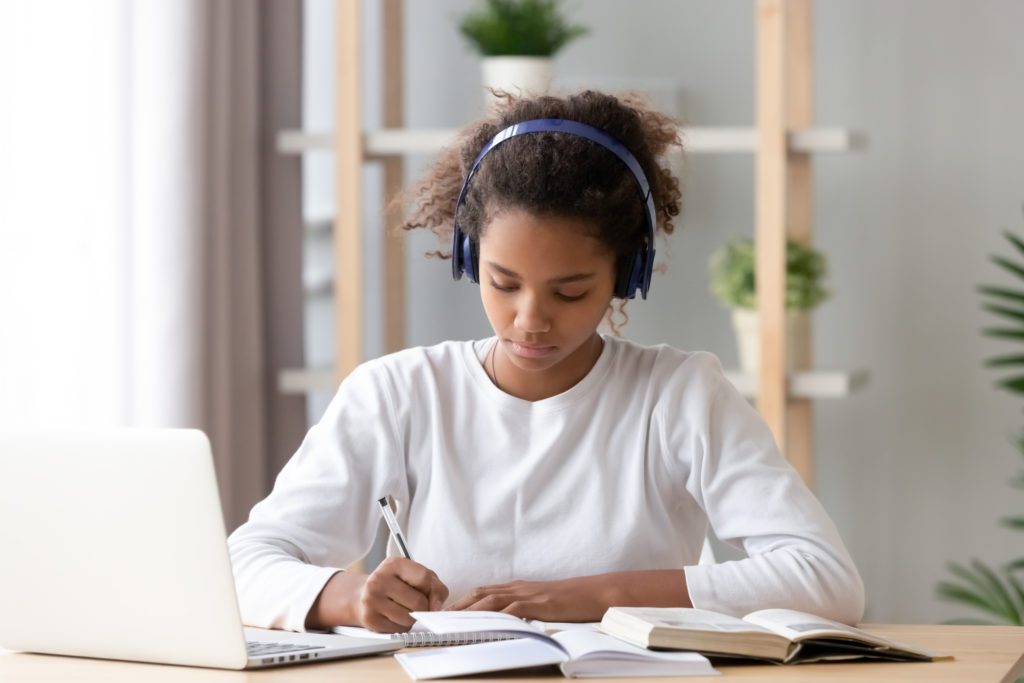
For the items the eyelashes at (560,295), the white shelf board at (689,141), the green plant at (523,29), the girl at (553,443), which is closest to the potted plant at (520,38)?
the green plant at (523,29)

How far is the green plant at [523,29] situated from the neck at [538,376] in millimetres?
1268

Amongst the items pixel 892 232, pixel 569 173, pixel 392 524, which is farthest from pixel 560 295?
pixel 892 232

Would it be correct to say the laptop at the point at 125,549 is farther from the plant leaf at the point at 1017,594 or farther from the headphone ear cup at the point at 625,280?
the plant leaf at the point at 1017,594

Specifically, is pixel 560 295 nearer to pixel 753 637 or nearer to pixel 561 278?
pixel 561 278

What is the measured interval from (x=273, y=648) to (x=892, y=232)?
6.72 ft

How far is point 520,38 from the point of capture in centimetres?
275

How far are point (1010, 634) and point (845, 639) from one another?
0.25 meters

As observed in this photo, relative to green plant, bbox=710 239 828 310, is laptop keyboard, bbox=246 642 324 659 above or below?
below

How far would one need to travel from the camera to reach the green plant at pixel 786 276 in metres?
2.63

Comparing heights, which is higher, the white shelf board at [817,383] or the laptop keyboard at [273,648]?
the white shelf board at [817,383]

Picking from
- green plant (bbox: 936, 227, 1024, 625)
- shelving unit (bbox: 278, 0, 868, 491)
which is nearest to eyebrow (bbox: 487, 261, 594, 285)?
shelving unit (bbox: 278, 0, 868, 491)

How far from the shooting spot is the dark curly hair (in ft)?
4.73

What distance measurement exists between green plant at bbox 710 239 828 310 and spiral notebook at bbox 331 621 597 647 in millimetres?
1454

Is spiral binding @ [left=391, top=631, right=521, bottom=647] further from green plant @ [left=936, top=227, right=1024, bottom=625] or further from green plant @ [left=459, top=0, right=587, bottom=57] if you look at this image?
green plant @ [left=459, top=0, right=587, bottom=57]
